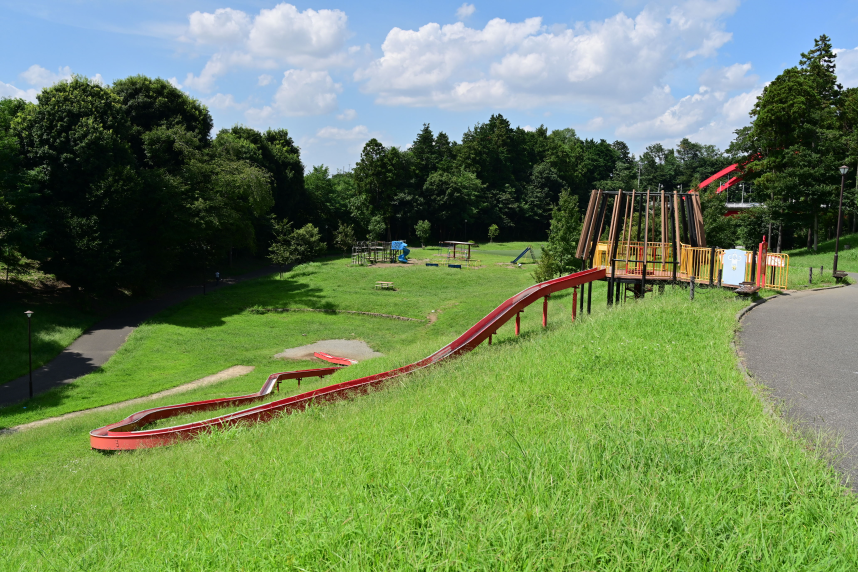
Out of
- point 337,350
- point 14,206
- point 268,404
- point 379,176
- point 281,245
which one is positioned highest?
point 379,176

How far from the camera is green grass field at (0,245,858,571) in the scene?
4039mm

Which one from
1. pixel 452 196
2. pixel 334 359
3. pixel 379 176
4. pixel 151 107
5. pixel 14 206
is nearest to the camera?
pixel 334 359

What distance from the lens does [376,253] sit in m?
56.7

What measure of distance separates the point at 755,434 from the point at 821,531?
6.02 feet

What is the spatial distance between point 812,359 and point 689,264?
8882 millimetres

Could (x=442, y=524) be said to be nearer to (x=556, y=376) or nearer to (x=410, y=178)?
(x=556, y=376)

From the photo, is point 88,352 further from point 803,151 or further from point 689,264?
point 803,151

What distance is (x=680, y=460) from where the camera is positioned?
512 centimetres

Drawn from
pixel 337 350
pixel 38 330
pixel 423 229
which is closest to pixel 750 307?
pixel 337 350

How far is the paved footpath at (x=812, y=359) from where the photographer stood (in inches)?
269

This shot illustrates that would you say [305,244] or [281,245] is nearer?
[281,245]

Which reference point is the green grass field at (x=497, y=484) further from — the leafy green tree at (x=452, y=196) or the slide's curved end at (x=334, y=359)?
the leafy green tree at (x=452, y=196)

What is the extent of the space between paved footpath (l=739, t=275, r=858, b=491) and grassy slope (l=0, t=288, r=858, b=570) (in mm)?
687

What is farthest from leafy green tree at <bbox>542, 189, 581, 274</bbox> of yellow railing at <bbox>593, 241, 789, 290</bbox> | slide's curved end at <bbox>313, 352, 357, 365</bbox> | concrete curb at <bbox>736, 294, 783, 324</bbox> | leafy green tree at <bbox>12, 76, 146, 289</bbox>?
leafy green tree at <bbox>12, 76, 146, 289</bbox>
